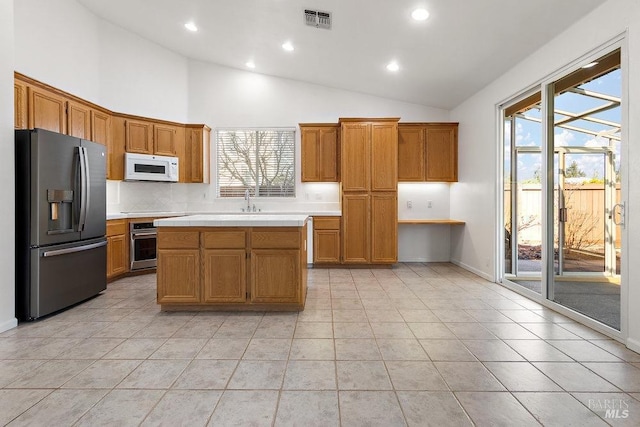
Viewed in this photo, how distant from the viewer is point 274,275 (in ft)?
10.5

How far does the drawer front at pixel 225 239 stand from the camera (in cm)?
319

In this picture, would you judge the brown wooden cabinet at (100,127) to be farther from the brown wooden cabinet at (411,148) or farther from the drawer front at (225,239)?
the brown wooden cabinet at (411,148)

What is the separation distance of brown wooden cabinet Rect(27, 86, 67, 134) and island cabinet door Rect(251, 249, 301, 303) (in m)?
2.82

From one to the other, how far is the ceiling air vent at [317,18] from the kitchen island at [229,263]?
7.86ft

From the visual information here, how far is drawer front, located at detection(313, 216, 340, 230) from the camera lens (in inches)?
214

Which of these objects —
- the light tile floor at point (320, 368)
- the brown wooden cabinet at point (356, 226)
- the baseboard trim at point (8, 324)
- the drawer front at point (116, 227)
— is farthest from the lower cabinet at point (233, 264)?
the brown wooden cabinet at point (356, 226)

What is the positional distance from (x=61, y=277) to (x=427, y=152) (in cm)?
534

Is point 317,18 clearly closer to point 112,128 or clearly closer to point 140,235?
point 112,128

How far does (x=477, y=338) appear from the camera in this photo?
8.64 feet

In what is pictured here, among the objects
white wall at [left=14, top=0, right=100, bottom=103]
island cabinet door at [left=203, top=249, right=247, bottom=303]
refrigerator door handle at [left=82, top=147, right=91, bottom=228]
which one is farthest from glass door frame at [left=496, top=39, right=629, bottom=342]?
white wall at [left=14, top=0, right=100, bottom=103]

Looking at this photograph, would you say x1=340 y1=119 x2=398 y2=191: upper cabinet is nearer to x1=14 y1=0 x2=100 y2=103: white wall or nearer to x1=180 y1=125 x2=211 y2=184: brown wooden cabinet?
x1=180 y1=125 x2=211 y2=184: brown wooden cabinet

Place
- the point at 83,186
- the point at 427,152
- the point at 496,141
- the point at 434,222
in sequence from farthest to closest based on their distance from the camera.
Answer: the point at 427,152 < the point at 434,222 < the point at 496,141 < the point at 83,186

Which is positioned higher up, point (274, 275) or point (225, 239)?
point (225, 239)

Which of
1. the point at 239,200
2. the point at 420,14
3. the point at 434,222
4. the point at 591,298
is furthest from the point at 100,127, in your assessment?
the point at 591,298
